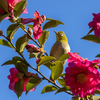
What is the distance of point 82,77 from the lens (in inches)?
36.8

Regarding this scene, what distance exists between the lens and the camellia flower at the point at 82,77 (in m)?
Answer: 0.87

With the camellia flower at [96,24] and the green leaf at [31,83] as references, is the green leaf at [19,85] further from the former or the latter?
the camellia flower at [96,24]

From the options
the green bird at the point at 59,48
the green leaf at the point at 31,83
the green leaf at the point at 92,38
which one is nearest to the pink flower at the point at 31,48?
the green leaf at the point at 31,83

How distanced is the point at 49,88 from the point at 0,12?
1.61 ft

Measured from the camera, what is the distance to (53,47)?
1600mm

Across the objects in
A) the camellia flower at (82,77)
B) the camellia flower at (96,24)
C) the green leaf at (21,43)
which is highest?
the green leaf at (21,43)

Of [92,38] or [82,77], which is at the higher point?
[92,38]

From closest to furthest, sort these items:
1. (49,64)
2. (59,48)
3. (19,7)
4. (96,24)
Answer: (96,24) → (19,7) → (49,64) → (59,48)

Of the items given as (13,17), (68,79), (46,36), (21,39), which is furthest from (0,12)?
(68,79)

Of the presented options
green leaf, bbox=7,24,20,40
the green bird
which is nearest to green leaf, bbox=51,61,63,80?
green leaf, bbox=7,24,20,40

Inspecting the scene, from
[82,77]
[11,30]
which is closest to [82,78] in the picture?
[82,77]

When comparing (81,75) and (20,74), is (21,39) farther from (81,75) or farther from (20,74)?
(81,75)

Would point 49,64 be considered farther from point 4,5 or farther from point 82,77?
point 4,5

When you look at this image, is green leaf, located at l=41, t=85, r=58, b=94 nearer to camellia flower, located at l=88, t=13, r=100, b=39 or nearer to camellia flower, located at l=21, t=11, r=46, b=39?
camellia flower, located at l=21, t=11, r=46, b=39
